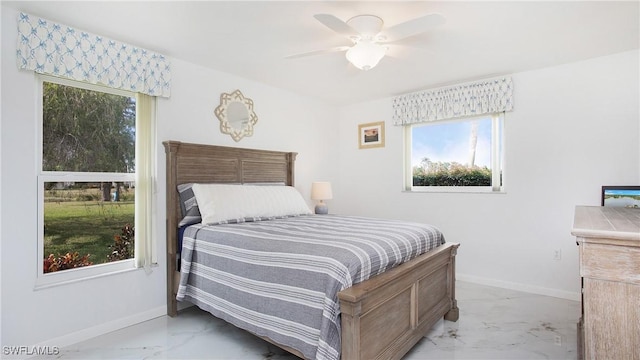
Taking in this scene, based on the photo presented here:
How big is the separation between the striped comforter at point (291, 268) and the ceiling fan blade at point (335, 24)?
1.37m

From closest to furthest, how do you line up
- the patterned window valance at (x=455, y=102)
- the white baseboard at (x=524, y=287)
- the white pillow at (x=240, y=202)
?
the white pillow at (x=240, y=202) → the white baseboard at (x=524, y=287) → the patterned window valance at (x=455, y=102)

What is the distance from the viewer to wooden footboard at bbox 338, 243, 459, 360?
5.50ft

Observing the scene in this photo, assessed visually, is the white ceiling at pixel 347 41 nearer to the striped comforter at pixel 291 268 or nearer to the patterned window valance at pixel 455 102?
the patterned window valance at pixel 455 102

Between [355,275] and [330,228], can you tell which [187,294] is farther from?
[355,275]

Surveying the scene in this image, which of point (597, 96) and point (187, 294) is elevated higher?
point (597, 96)

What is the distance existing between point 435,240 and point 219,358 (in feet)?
6.16

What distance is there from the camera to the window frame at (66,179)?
94.4 inches

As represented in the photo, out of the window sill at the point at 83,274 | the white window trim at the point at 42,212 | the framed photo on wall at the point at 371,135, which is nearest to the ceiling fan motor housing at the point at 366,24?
the white window trim at the point at 42,212

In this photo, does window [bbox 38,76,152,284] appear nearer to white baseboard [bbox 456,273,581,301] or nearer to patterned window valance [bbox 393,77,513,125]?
patterned window valance [bbox 393,77,513,125]

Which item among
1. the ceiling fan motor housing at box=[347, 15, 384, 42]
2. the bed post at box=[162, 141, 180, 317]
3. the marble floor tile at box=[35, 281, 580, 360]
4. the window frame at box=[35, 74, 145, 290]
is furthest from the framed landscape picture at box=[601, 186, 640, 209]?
the window frame at box=[35, 74, 145, 290]

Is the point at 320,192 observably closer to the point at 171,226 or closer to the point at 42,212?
the point at 171,226

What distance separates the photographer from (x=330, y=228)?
8.82ft

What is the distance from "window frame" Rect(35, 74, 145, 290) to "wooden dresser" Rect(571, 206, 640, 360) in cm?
309

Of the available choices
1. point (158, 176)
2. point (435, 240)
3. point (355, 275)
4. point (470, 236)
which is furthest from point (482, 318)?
point (158, 176)
